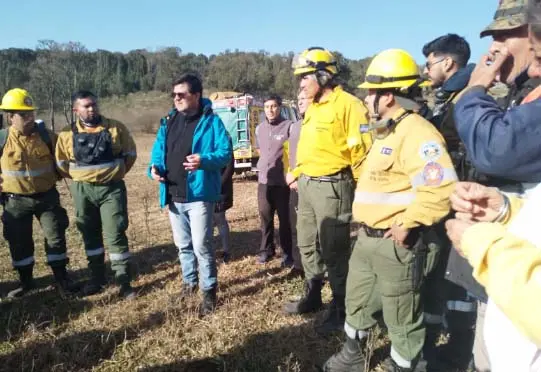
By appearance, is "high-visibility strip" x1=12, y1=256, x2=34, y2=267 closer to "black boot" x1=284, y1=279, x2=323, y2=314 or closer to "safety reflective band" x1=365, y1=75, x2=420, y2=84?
"black boot" x1=284, y1=279, x2=323, y2=314

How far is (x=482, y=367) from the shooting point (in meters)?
2.01

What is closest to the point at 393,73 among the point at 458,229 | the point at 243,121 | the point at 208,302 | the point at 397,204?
the point at 397,204

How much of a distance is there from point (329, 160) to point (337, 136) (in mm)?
202

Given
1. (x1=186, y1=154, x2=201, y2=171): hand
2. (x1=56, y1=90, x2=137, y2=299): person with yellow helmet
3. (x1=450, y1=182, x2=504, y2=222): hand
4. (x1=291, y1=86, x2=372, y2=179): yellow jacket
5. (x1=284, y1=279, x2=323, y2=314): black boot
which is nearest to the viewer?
(x1=450, y1=182, x2=504, y2=222): hand

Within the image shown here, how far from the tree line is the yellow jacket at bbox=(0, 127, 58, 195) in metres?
29.3

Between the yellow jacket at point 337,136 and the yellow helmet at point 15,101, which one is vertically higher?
the yellow helmet at point 15,101

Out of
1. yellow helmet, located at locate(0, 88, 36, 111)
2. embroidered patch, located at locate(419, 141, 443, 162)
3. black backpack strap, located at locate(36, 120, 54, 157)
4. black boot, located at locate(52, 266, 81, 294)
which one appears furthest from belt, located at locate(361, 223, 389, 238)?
yellow helmet, located at locate(0, 88, 36, 111)

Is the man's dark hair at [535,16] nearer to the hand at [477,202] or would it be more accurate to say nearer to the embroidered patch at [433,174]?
the hand at [477,202]

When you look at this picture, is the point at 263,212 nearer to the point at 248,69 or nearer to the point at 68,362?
the point at 68,362

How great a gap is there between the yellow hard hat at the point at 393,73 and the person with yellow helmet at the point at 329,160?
0.72m

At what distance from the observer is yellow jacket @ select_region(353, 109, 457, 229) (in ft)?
7.30

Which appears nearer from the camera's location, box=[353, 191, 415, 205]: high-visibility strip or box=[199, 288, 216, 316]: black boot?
box=[353, 191, 415, 205]: high-visibility strip

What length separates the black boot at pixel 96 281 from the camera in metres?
4.41

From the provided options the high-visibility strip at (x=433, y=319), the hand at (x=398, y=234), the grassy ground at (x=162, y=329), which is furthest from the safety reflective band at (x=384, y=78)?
the grassy ground at (x=162, y=329)
